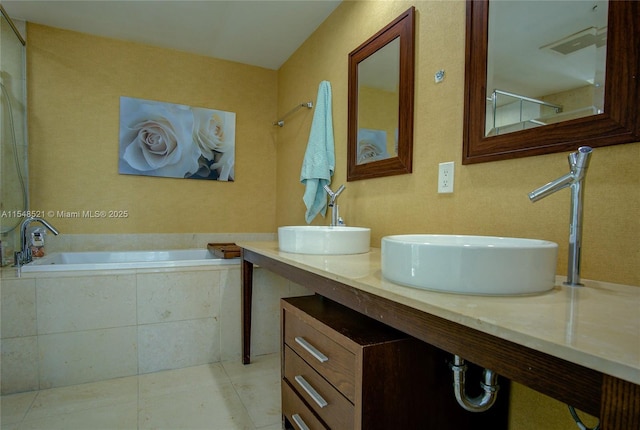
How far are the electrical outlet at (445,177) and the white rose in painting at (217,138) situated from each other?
206 cm

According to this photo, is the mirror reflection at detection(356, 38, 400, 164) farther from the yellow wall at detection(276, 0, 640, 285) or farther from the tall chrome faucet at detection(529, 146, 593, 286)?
the tall chrome faucet at detection(529, 146, 593, 286)

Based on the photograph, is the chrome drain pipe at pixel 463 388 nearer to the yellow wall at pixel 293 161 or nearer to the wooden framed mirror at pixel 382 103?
the yellow wall at pixel 293 161

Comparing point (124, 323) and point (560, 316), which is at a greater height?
point (560, 316)

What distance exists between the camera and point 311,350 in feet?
3.72

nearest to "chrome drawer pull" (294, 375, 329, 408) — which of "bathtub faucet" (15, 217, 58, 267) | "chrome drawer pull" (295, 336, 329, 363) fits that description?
"chrome drawer pull" (295, 336, 329, 363)

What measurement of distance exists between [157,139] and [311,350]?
2.28 metres

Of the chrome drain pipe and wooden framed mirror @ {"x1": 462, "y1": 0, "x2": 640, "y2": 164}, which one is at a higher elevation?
wooden framed mirror @ {"x1": 462, "y1": 0, "x2": 640, "y2": 164}

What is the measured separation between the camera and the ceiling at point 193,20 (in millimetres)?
2131

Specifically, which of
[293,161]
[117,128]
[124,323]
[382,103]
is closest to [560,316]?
[382,103]

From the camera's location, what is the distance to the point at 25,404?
5.34 feet

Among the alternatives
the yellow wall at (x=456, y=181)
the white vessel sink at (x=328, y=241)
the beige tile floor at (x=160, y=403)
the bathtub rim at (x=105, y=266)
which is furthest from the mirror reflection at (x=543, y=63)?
the bathtub rim at (x=105, y=266)

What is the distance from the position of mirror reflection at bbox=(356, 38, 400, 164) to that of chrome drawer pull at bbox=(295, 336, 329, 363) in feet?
3.03

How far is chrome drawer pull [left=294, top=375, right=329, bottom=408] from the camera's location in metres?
1.06

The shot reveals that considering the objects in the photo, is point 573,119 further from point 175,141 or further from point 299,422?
point 175,141
